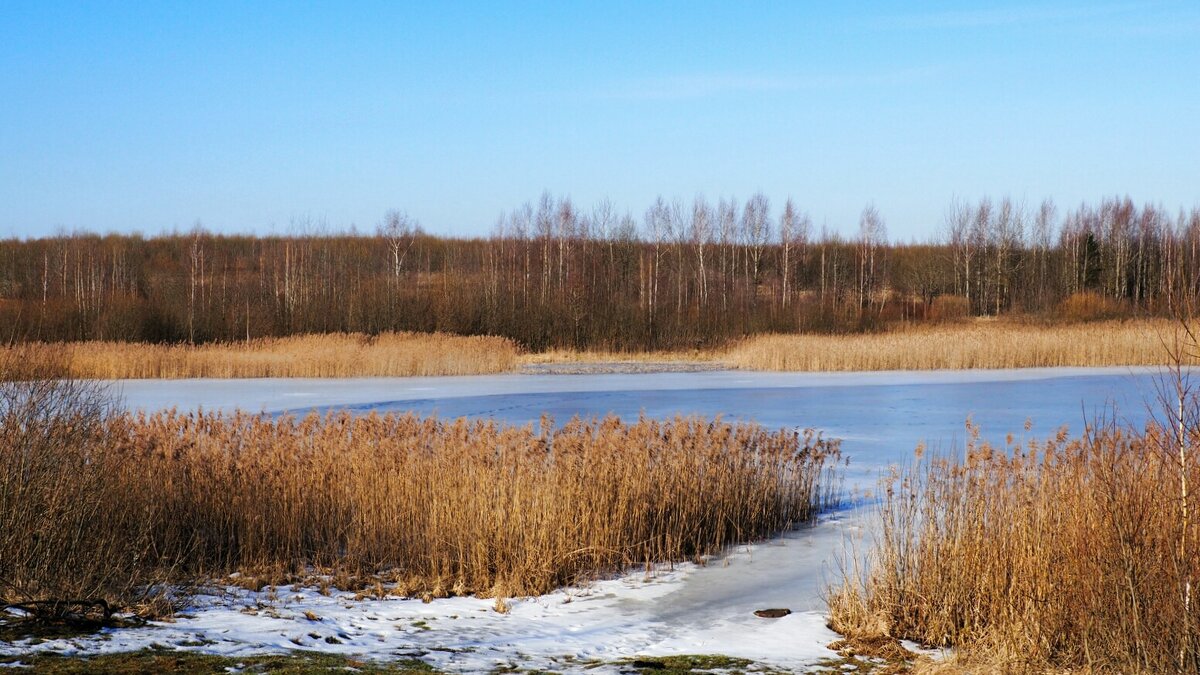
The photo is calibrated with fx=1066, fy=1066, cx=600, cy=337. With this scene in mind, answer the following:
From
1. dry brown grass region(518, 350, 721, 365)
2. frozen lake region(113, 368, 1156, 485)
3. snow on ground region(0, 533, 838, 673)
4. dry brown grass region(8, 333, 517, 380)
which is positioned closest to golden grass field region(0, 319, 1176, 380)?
dry brown grass region(8, 333, 517, 380)

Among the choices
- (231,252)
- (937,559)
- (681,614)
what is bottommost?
(681,614)

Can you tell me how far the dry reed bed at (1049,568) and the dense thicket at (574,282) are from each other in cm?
2641

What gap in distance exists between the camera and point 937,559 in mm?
5984

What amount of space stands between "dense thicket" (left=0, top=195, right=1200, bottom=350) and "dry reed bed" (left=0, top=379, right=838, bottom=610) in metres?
24.9

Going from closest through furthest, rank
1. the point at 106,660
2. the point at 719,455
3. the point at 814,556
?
the point at 106,660, the point at 814,556, the point at 719,455

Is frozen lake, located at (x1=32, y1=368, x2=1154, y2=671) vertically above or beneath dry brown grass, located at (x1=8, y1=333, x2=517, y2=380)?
beneath

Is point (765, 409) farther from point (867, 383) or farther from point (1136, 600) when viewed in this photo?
point (1136, 600)

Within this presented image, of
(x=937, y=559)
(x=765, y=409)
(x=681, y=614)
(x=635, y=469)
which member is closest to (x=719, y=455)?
(x=635, y=469)

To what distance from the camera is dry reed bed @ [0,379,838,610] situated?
696 centimetres

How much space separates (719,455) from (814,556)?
4.19ft

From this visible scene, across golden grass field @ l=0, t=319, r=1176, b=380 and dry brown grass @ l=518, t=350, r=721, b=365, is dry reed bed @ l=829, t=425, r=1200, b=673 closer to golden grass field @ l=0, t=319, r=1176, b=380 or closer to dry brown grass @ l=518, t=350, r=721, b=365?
golden grass field @ l=0, t=319, r=1176, b=380

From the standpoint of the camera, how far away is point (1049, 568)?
5.48m

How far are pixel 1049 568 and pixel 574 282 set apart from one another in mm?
39605

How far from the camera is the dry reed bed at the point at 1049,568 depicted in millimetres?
4902
